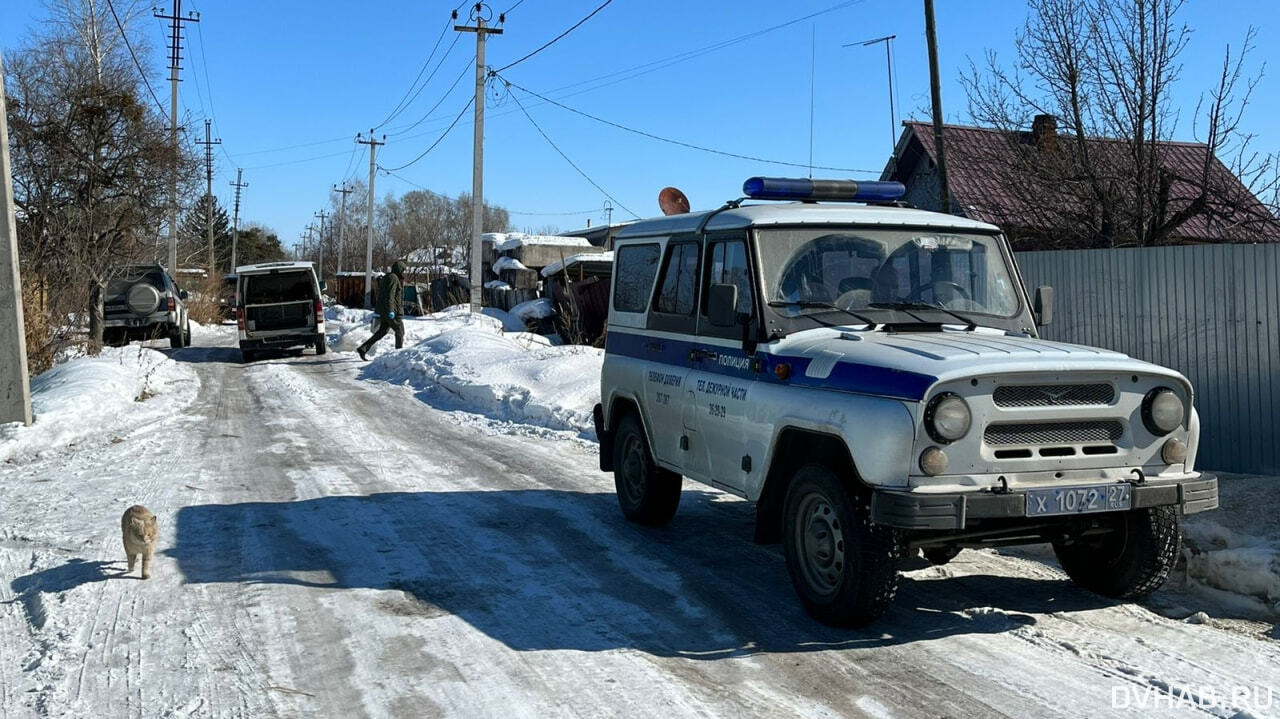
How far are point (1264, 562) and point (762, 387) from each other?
10.3 feet

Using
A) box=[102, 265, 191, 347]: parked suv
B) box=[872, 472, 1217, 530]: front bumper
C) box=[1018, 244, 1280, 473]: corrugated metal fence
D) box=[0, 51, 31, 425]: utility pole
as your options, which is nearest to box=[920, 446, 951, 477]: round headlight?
box=[872, 472, 1217, 530]: front bumper

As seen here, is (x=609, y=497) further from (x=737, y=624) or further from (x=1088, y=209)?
(x=1088, y=209)

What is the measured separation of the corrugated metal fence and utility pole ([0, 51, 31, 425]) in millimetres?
11455

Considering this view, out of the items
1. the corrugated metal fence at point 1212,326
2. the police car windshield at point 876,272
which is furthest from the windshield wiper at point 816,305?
the corrugated metal fence at point 1212,326

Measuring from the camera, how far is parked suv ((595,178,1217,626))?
4.90m

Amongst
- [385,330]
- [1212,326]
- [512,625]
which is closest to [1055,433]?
[512,625]

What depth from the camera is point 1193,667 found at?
4.69 metres

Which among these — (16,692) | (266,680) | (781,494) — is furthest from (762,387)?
(16,692)

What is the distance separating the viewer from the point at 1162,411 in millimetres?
5152

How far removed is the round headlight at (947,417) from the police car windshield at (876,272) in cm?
135

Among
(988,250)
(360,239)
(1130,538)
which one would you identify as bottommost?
(1130,538)

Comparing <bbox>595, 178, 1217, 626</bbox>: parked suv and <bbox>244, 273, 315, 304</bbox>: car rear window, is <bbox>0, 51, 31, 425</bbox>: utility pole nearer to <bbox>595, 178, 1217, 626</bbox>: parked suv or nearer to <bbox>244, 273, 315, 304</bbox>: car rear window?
<bbox>595, 178, 1217, 626</bbox>: parked suv

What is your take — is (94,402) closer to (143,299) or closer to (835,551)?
(835,551)

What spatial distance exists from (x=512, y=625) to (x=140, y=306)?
22281 millimetres
